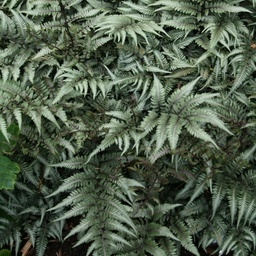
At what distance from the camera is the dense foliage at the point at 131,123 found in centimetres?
364

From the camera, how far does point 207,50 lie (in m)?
3.88

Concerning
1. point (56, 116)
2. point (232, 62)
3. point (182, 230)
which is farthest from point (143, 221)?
point (232, 62)

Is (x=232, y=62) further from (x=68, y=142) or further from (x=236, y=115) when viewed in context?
(x=68, y=142)

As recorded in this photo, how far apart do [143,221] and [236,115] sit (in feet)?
4.13

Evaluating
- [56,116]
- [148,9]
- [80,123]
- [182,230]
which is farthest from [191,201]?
[148,9]

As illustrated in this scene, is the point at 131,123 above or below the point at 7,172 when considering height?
above

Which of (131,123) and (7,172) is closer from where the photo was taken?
(7,172)

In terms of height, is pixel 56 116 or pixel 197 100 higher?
pixel 197 100

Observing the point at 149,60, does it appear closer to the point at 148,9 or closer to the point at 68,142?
the point at 148,9

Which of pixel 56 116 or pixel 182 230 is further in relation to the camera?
pixel 56 116

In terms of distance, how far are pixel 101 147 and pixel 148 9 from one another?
139 centimetres

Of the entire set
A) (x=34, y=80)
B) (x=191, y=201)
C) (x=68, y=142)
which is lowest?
(x=191, y=201)

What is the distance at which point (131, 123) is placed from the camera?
378 cm

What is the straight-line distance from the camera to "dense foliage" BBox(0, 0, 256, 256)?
143 inches
